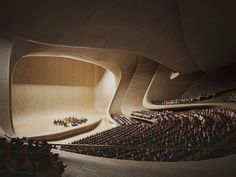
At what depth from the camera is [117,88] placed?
17875 millimetres

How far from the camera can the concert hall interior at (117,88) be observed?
195 inches

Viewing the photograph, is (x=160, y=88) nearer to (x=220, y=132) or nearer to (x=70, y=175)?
(x=220, y=132)

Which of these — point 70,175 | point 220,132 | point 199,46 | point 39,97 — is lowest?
point 70,175

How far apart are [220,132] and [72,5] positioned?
17.6ft

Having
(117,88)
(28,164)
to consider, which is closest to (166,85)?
(117,88)

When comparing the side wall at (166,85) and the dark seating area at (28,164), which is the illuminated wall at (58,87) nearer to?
the side wall at (166,85)

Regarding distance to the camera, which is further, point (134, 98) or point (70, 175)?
point (134, 98)

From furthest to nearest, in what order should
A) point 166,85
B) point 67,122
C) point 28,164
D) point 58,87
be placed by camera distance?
1. point 166,85
2. point 58,87
3. point 67,122
4. point 28,164

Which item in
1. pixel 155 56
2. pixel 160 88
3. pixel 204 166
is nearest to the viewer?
pixel 204 166

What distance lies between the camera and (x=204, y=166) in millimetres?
4660

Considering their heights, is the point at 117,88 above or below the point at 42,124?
above

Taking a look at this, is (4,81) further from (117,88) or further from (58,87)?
(117,88)

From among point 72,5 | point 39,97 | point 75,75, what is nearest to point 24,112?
point 39,97

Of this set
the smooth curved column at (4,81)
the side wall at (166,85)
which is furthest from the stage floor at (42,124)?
the side wall at (166,85)
